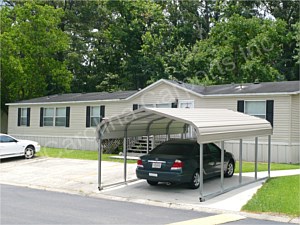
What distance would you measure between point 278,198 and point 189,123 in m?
3.24

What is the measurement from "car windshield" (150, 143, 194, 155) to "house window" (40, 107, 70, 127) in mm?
16166

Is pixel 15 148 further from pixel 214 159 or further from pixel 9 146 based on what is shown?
pixel 214 159

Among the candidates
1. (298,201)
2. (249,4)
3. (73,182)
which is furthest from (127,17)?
(298,201)

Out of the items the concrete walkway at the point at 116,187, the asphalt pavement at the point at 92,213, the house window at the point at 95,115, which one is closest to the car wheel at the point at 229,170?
the concrete walkway at the point at 116,187

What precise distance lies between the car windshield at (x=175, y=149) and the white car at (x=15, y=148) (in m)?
10.6

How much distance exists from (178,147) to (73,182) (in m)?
4.31

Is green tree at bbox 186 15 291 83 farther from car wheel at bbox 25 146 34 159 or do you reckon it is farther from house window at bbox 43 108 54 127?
car wheel at bbox 25 146 34 159

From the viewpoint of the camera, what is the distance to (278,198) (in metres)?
11.4

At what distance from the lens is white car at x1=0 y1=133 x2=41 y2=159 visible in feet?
69.2

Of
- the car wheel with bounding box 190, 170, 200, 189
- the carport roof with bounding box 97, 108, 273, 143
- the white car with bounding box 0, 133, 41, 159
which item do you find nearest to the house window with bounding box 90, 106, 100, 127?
the white car with bounding box 0, 133, 41, 159

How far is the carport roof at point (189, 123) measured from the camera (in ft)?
37.6

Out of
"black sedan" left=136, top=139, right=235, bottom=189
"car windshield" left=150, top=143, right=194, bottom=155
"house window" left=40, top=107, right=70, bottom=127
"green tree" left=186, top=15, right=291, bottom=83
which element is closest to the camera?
"black sedan" left=136, top=139, right=235, bottom=189

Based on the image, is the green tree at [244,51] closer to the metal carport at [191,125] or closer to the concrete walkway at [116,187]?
the concrete walkway at [116,187]

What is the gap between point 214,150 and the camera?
1432 centimetres
